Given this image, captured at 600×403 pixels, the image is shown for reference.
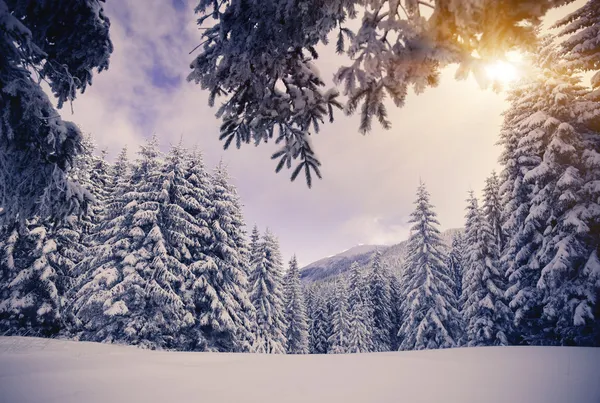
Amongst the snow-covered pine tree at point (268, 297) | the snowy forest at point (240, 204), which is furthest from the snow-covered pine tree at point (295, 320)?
the snowy forest at point (240, 204)

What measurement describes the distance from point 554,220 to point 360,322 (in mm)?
23386

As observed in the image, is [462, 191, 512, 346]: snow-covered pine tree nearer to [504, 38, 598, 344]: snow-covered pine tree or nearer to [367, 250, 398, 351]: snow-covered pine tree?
[504, 38, 598, 344]: snow-covered pine tree

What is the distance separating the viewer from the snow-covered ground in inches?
113

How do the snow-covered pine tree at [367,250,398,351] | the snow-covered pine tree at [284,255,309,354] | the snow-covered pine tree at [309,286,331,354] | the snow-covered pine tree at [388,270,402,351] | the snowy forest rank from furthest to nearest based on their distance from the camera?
the snow-covered pine tree at [309,286,331,354] < the snow-covered pine tree at [388,270,402,351] < the snow-covered pine tree at [367,250,398,351] < the snow-covered pine tree at [284,255,309,354] < the snowy forest

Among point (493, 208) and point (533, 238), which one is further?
point (493, 208)

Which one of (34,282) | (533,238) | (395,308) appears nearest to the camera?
(533,238)

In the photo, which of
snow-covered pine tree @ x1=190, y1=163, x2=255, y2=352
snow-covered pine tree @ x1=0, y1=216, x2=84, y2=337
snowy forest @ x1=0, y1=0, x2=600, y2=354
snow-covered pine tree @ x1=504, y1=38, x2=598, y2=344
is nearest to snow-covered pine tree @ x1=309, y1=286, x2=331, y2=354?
snowy forest @ x1=0, y1=0, x2=600, y2=354

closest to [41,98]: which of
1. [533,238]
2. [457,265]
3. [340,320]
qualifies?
[533,238]

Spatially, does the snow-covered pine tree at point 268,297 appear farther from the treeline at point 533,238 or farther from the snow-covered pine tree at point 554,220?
the snow-covered pine tree at point 554,220

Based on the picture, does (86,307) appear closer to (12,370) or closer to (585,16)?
(12,370)

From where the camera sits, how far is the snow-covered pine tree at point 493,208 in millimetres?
20078

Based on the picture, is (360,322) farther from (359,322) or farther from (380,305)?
(380,305)

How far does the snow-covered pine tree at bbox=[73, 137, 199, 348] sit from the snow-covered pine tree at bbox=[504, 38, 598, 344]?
16.9m

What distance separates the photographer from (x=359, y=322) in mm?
31453
